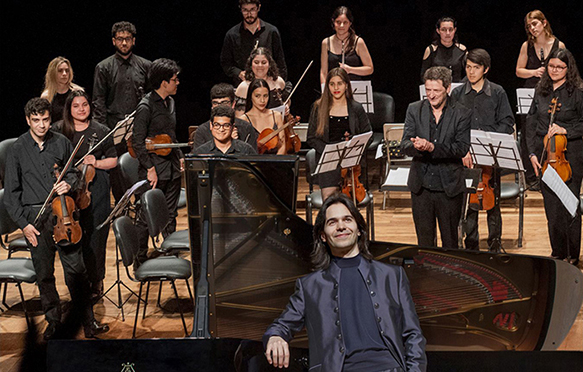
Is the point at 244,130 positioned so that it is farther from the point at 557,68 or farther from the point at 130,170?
the point at 557,68

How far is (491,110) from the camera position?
224 inches

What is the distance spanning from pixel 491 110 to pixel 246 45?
2518mm

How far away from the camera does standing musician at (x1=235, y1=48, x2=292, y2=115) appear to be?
6449 mm

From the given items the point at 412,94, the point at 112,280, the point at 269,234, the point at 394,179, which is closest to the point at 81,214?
the point at 112,280

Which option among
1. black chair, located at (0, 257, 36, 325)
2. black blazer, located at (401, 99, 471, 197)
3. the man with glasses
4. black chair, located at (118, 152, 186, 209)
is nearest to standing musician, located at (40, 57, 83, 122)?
black chair, located at (118, 152, 186, 209)

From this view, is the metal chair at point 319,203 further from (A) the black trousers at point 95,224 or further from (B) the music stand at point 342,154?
(A) the black trousers at point 95,224

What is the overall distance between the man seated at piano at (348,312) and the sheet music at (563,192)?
64.2 inches

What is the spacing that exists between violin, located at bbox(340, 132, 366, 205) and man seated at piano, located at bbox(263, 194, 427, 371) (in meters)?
2.52

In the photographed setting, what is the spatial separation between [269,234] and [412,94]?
221 inches

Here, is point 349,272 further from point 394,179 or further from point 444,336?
point 394,179

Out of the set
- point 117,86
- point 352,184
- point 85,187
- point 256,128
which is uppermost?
point 117,86

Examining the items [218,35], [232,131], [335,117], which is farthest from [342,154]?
[218,35]

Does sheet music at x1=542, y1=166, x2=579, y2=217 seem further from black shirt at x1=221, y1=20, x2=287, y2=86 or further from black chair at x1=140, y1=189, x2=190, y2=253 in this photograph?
black shirt at x1=221, y1=20, x2=287, y2=86

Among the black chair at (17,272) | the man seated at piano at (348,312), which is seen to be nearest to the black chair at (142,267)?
the black chair at (17,272)
